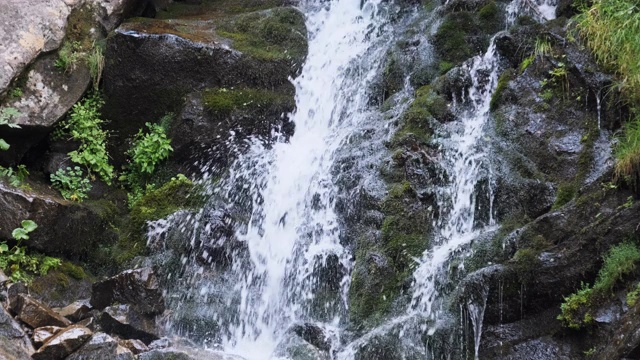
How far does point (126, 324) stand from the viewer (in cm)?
652

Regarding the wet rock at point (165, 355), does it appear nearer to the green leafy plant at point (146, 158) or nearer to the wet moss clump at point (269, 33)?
the green leafy plant at point (146, 158)

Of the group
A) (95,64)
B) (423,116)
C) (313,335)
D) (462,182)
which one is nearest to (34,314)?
(313,335)

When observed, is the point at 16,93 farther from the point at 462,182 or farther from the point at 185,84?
the point at 462,182

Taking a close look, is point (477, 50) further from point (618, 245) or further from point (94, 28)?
point (94, 28)

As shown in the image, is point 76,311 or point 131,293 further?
point 131,293

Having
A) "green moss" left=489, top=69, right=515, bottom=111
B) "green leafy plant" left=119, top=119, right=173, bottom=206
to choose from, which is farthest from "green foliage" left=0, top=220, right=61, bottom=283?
"green moss" left=489, top=69, right=515, bottom=111

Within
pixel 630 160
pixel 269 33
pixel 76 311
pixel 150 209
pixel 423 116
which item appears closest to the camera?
pixel 630 160

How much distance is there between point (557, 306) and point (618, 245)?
0.75m

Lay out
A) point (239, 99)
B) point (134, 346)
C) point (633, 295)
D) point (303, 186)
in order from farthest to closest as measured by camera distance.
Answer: point (239, 99) < point (303, 186) < point (134, 346) < point (633, 295)

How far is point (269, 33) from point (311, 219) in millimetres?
4058

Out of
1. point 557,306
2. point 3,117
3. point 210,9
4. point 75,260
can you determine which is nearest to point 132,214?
point 75,260

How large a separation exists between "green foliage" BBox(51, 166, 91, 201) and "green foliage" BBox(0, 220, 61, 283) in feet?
3.66

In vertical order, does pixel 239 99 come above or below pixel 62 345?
above


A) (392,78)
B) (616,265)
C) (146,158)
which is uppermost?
(392,78)
